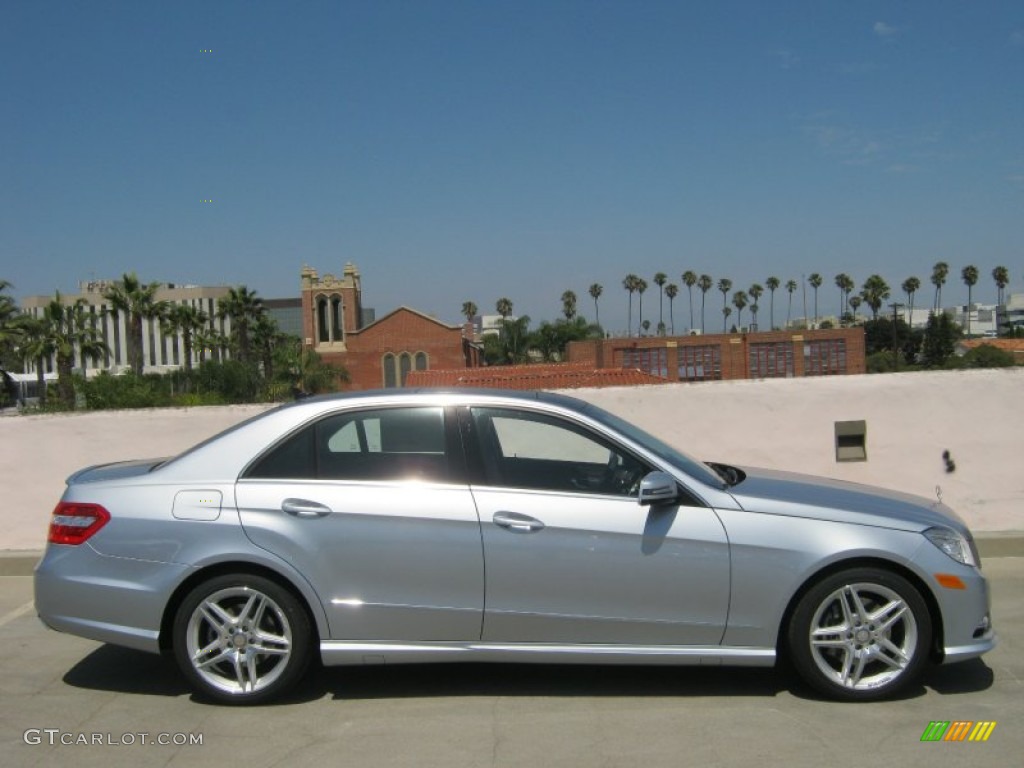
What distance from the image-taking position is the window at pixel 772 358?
266 ft

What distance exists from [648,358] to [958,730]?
76801mm

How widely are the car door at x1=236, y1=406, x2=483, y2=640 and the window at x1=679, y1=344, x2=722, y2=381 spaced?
76204 mm

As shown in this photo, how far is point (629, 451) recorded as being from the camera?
4.79m

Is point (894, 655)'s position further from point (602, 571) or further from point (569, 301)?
point (569, 301)

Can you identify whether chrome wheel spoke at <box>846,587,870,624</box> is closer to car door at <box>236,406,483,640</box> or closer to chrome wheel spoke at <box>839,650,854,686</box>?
chrome wheel spoke at <box>839,650,854,686</box>

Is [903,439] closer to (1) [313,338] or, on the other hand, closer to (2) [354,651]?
(2) [354,651]

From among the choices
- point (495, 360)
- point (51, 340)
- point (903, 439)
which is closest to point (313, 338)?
point (495, 360)

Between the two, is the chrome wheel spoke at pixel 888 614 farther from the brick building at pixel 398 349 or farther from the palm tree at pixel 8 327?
the brick building at pixel 398 349

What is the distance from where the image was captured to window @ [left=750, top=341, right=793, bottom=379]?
8094cm

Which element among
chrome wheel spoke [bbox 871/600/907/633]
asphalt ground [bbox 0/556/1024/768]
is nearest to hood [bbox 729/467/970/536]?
chrome wheel spoke [bbox 871/600/907/633]

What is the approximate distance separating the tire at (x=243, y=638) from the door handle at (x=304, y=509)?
358mm

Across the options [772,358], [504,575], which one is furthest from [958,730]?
[772,358]

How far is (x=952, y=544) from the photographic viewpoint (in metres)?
4.70

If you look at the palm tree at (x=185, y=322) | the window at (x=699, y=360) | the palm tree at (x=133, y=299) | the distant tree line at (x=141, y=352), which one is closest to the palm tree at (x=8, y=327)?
the distant tree line at (x=141, y=352)
